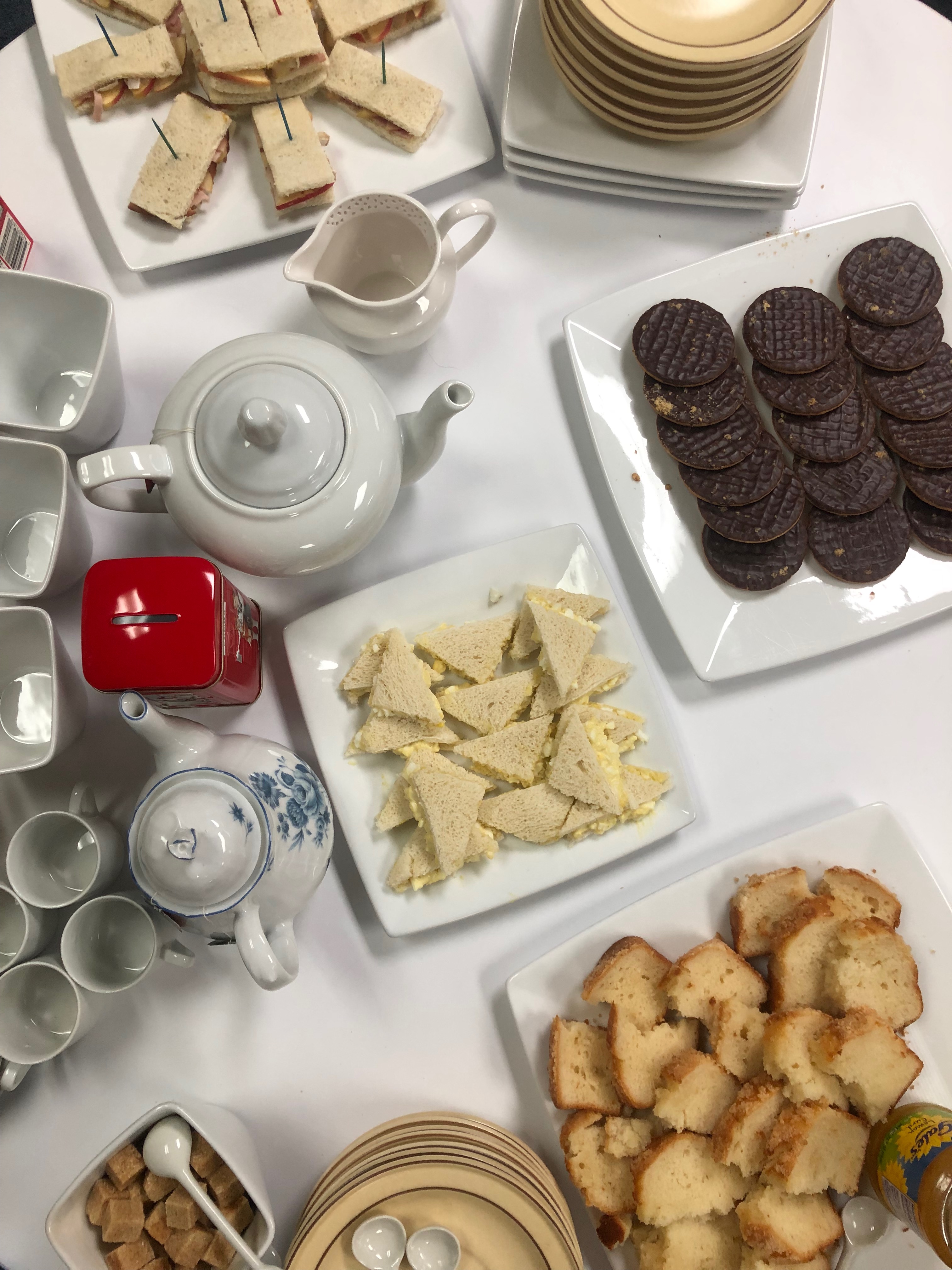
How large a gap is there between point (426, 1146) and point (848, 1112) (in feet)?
1.83

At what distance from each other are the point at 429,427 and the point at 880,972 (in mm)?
933

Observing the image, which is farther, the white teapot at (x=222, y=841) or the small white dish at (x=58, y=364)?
the small white dish at (x=58, y=364)

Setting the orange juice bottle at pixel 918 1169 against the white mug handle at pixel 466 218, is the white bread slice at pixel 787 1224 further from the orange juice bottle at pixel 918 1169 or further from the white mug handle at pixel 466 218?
the white mug handle at pixel 466 218

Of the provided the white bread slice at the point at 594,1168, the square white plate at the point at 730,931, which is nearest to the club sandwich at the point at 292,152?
the square white plate at the point at 730,931

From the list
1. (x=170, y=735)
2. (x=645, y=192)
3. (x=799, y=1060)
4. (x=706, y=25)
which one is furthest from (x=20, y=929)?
(x=706, y=25)

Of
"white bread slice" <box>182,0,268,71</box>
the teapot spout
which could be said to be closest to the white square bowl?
the teapot spout

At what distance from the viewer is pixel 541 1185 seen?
3.44 ft

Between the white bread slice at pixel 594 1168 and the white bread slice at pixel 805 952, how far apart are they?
299mm

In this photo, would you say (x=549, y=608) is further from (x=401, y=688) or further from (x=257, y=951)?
(x=257, y=951)

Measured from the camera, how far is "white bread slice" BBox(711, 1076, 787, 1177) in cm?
106

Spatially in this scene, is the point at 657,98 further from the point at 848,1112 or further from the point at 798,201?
the point at 848,1112

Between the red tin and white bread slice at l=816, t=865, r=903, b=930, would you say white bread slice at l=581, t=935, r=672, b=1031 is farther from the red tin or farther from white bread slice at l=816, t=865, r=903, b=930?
the red tin

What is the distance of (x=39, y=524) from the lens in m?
1.18

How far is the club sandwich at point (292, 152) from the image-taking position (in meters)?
1.15
